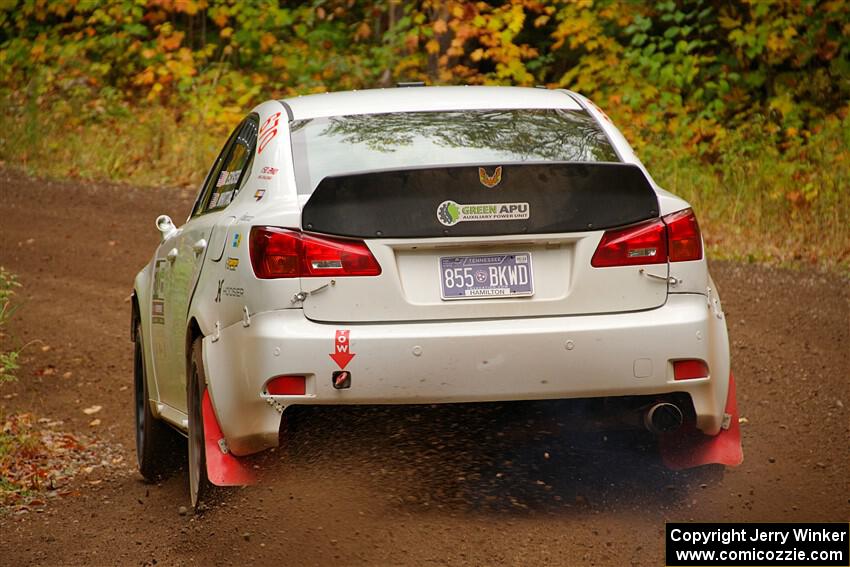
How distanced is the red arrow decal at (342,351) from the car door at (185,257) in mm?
811

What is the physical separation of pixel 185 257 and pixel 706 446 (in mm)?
2438

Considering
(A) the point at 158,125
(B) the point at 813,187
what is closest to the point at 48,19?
(A) the point at 158,125

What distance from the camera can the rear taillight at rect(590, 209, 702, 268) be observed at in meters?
4.69

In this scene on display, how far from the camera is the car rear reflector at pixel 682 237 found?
15.7ft

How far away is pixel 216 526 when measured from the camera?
5.12 m

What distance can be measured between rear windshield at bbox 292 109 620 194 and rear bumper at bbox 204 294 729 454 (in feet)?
2.10

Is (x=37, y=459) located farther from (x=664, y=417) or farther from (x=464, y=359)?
(x=664, y=417)

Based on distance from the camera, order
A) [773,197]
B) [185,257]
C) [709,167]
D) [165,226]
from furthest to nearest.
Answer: [709,167], [773,197], [165,226], [185,257]

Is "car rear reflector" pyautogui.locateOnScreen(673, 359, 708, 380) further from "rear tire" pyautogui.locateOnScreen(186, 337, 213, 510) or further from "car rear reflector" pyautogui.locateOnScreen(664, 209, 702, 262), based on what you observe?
"rear tire" pyautogui.locateOnScreen(186, 337, 213, 510)

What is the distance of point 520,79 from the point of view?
20.1 meters

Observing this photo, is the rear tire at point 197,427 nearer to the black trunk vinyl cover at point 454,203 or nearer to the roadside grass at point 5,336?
the black trunk vinyl cover at point 454,203

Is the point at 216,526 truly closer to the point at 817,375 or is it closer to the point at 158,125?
the point at 817,375

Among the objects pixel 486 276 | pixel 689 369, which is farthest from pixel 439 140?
pixel 689 369

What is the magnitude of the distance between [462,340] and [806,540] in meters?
1.49
